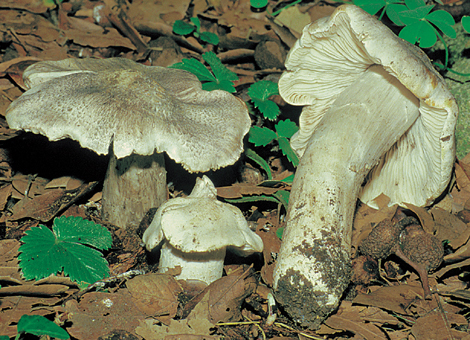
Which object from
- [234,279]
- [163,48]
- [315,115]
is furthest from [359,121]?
[163,48]

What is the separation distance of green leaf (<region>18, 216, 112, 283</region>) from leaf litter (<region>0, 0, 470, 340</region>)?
8cm

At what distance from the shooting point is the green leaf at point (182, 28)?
4531mm

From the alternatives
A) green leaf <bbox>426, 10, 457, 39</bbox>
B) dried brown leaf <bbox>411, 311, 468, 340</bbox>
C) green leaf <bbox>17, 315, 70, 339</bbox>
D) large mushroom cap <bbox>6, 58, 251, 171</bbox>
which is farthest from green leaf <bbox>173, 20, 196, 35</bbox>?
dried brown leaf <bbox>411, 311, 468, 340</bbox>

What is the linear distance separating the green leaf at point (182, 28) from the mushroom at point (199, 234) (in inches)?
106

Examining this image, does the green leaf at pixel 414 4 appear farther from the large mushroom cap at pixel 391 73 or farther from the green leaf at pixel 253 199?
the green leaf at pixel 253 199

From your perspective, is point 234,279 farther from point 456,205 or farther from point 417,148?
point 456,205

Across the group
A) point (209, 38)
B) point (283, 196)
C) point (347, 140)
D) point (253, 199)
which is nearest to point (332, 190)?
Answer: point (347, 140)

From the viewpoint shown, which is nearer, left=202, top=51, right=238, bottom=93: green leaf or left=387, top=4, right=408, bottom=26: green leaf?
left=202, top=51, right=238, bottom=93: green leaf

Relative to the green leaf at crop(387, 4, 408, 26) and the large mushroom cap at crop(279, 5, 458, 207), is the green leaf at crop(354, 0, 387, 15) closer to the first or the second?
the green leaf at crop(387, 4, 408, 26)

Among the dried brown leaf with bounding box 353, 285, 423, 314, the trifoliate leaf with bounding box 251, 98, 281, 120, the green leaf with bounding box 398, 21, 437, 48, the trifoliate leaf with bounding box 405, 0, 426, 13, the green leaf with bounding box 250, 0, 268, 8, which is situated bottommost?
the dried brown leaf with bounding box 353, 285, 423, 314

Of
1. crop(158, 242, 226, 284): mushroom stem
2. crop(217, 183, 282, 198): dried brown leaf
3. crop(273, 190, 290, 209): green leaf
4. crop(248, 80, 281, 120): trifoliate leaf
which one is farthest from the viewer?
crop(248, 80, 281, 120): trifoliate leaf

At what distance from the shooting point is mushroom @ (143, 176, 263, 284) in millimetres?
2199

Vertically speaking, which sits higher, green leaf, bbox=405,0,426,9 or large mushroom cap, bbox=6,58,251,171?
green leaf, bbox=405,0,426,9

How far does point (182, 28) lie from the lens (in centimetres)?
458
